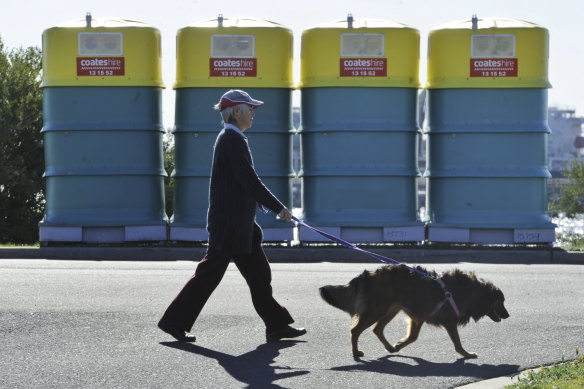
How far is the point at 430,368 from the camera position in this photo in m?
6.29

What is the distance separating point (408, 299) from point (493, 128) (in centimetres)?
794

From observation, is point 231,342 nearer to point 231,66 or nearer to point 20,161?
point 231,66

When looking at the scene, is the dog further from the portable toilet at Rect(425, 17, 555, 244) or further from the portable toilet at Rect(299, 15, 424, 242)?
the portable toilet at Rect(425, 17, 555, 244)

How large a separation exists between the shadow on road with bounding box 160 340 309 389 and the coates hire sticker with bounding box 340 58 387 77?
7.41m

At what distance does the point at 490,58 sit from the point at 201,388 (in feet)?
30.9

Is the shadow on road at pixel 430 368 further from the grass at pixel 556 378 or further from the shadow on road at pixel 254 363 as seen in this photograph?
the shadow on road at pixel 254 363

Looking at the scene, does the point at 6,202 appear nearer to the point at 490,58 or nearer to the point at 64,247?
the point at 64,247

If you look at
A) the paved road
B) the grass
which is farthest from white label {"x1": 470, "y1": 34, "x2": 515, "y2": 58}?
the grass

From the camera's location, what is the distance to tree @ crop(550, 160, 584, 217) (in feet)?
73.9

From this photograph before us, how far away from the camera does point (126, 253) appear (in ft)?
43.7

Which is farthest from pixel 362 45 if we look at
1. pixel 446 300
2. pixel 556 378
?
pixel 556 378

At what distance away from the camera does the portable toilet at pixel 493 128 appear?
14.1m

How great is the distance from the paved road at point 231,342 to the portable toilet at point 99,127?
12.1ft

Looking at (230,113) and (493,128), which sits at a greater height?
(493,128)
